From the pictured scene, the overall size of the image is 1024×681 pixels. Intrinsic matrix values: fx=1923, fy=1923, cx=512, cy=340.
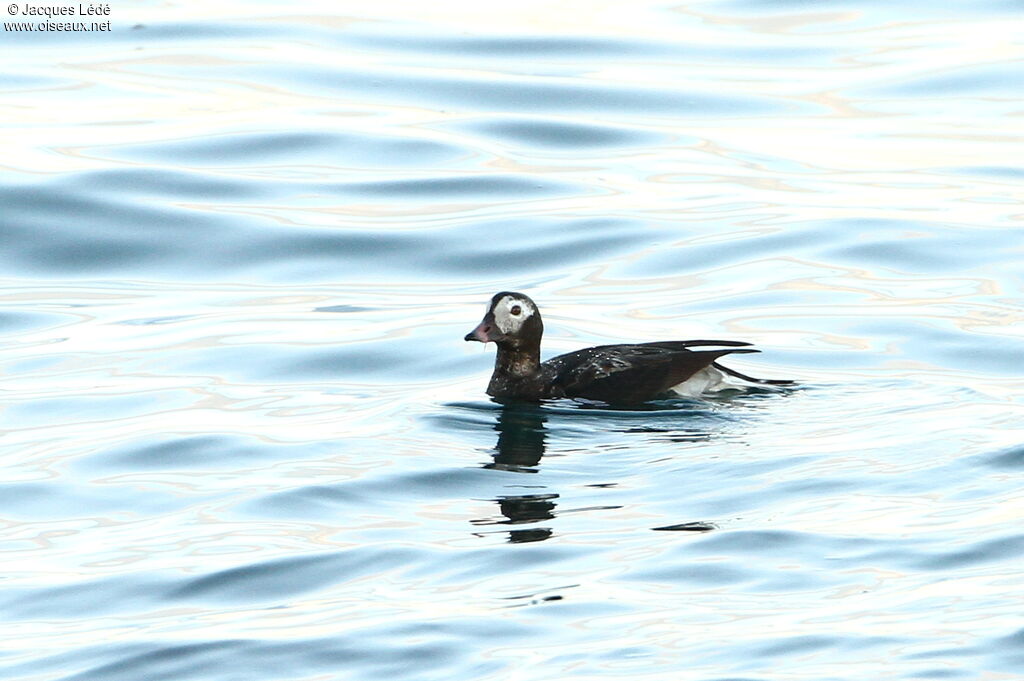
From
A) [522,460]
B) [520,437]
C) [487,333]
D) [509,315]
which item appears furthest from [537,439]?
[509,315]

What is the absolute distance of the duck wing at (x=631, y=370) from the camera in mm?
10781

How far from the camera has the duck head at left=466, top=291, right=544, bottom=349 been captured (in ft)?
36.7

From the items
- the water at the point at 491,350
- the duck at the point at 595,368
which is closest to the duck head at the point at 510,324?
the duck at the point at 595,368

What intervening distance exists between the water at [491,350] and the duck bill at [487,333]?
0.45 m

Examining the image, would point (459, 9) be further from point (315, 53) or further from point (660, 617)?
point (660, 617)

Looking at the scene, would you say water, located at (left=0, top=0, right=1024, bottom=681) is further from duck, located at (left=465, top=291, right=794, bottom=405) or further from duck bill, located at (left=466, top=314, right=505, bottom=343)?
duck bill, located at (left=466, top=314, right=505, bottom=343)

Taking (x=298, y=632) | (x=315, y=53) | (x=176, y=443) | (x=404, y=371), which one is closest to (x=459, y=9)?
(x=315, y=53)

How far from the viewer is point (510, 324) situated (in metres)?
11.3

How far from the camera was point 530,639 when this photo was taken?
6.74 metres

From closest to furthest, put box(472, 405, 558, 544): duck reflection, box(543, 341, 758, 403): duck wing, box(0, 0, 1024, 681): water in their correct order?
box(0, 0, 1024, 681): water → box(472, 405, 558, 544): duck reflection → box(543, 341, 758, 403): duck wing

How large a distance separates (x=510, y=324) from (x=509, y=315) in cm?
7

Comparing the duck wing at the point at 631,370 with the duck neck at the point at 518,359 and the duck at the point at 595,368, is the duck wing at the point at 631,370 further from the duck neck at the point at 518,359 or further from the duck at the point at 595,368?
the duck neck at the point at 518,359

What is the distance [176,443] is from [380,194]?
768cm

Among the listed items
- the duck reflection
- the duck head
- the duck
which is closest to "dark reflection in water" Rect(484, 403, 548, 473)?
the duck reflection
